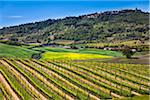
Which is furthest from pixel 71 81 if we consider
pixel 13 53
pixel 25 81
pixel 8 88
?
pixel 13 53

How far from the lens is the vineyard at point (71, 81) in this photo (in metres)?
58.7

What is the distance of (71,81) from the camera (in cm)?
6912

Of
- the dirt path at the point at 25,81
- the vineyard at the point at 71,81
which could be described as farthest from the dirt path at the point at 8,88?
the dirt path at the point at 25,81

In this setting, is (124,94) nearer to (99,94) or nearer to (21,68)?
(99,94)

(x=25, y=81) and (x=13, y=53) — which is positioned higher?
(x=13, y=53)

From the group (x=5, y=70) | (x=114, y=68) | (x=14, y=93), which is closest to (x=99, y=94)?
(x=14, y=93)

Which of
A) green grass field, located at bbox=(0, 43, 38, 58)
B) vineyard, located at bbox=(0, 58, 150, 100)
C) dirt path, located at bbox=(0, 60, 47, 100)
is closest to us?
dirt path, located at bbox=(0, 60, 47, 100)

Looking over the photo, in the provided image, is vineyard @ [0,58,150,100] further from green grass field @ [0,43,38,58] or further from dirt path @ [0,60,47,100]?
green grass field @ [0,43,38,58]

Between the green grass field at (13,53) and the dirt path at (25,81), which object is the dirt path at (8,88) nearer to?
the dirt path at (25,81)

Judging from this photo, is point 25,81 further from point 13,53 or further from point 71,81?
point 13,53

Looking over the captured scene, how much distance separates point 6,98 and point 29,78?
635 inches

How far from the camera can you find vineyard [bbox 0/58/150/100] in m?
58.7

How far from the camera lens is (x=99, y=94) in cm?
5859

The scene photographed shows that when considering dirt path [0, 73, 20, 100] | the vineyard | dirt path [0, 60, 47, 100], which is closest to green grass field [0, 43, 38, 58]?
dirt path [0, 60, 47, 100]
